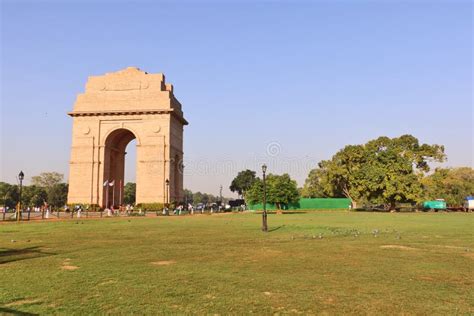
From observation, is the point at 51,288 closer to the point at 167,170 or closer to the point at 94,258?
the point at 94,258

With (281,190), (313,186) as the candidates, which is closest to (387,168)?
(281,190)

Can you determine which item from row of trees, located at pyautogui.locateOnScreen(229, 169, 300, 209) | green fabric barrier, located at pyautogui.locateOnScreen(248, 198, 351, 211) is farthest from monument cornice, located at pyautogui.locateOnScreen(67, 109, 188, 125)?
green fabric barrier, located at pyautogui.locateOnScreen(248, 198, 351, 211)

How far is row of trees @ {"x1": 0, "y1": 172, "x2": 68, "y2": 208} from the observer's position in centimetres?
9462

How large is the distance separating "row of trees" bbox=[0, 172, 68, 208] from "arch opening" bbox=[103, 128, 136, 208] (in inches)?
1605

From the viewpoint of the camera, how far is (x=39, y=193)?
9888 cm

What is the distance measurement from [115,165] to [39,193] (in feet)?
166

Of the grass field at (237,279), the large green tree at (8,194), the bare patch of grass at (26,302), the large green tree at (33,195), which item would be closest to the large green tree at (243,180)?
the large green tree at (33,195)

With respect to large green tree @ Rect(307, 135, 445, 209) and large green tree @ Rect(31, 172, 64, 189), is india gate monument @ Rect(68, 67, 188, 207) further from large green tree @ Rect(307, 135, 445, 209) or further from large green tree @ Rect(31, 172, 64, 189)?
large green tree @ Rect(31, 172, 64, 189)

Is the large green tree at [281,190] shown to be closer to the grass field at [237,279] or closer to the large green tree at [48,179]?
the grass field at [237,279]

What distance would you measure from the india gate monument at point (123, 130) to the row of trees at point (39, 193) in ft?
148

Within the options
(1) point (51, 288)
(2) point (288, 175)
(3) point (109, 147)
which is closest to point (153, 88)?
(3) point (109, 147)

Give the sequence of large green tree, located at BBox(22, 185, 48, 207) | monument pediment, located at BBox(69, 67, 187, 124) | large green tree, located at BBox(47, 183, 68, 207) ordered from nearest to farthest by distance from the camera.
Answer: monument pediment, located at BBox(69, 67, 187, 124), large green tree, located at BBox(22, 185, 48, 207), large green tree, located at BBox(47, 183, 68, 207)

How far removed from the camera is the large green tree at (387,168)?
57344 mm

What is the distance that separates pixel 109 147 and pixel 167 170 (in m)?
10.1
